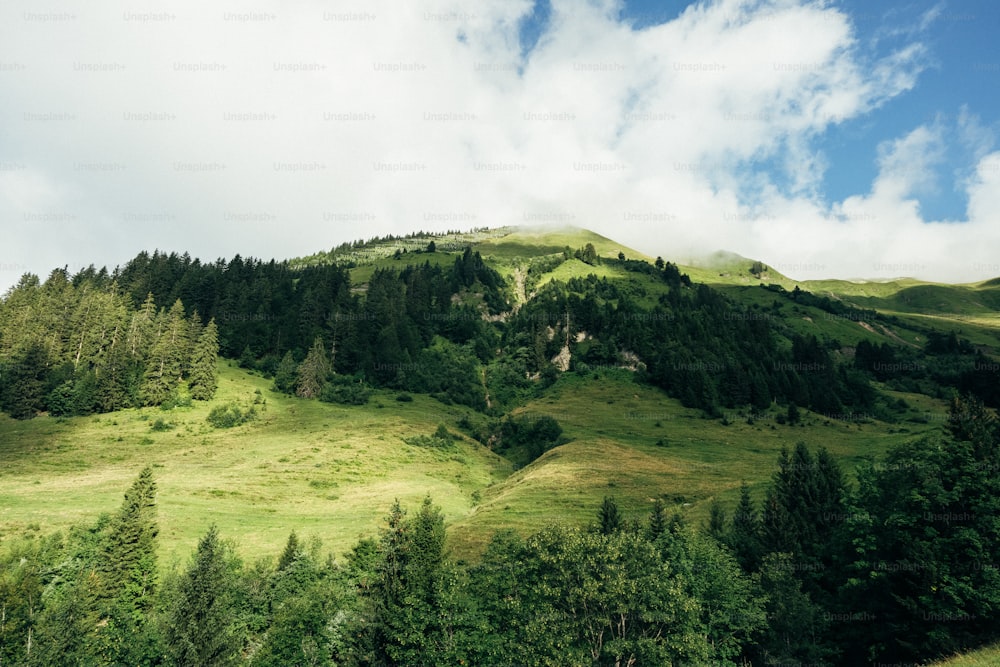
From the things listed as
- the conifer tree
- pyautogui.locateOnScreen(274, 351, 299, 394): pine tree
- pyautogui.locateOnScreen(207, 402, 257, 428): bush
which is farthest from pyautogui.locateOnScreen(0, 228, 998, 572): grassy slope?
the conifer tree

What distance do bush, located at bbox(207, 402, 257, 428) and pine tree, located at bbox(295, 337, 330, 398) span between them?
1890 centimetres

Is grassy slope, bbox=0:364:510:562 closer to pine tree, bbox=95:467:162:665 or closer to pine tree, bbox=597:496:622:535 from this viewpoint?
pine tree, bbox=95:467:162:665

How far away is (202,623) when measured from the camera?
124 feet

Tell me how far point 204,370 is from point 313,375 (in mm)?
25054

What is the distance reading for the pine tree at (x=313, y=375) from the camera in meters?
130

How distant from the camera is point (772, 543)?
2064 inches

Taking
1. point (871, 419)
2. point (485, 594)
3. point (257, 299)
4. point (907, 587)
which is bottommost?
point (871, 419)

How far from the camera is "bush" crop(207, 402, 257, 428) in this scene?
10445 cm

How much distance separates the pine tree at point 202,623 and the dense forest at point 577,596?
0.11 m

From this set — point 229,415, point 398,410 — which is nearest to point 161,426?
point 229,415

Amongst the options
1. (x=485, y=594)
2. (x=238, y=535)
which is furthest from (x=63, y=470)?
(x=485, y=594)

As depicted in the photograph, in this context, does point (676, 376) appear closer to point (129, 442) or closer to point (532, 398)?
point (532, 398)

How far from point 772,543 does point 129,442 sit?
105 meters

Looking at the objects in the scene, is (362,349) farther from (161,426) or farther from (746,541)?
A: (746,541)
